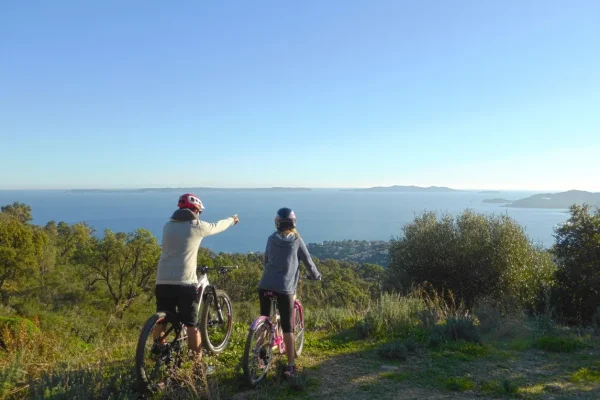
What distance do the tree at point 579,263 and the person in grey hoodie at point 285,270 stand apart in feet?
38.6

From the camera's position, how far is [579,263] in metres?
12.8

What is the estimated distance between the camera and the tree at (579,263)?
12.4 meters

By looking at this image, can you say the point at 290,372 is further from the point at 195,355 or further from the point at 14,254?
the point at 14,254

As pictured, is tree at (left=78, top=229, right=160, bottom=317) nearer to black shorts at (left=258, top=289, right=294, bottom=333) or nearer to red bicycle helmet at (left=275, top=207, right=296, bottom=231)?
black shorts at (left=258, top=289, right=294, bottom=333)

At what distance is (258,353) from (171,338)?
3.61 feet

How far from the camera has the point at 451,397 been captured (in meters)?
4.08

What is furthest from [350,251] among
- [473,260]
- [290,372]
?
[290,372]

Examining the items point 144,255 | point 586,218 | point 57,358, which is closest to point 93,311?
point 144,255

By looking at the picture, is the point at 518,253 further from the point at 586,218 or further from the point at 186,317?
the point at 186,317

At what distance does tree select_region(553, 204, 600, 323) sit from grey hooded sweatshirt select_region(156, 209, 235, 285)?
12.9 meters

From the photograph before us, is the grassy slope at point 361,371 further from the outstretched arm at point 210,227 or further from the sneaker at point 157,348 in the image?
the outstretched arm at point 210,227

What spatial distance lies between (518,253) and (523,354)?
11928 millimetres

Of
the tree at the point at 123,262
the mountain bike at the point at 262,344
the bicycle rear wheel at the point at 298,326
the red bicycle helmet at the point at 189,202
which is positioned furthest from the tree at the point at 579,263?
the tree at the point at 123,262

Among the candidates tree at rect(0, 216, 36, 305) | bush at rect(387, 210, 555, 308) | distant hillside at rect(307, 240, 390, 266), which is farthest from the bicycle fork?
distant hillside at rect(307, 240, 390, 266)
